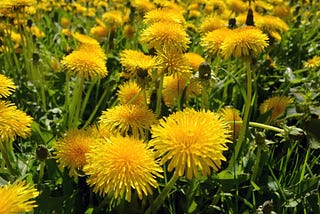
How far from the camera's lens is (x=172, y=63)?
1.63m

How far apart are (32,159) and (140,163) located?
813 mm

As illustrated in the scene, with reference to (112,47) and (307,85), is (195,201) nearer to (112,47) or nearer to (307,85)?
(307,85)

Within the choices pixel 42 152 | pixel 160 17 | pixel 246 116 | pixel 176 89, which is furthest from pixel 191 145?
pixel 160 17

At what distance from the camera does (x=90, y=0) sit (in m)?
4.83

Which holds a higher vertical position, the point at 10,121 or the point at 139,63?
the point at 139,63

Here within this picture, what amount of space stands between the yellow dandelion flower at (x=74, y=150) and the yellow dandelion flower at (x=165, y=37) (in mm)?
435

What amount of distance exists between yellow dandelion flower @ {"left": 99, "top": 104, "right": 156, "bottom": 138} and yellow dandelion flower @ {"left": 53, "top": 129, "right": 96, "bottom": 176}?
0.28 feet

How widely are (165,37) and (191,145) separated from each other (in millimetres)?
634

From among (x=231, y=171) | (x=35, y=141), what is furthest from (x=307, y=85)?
(x=35, y=141)

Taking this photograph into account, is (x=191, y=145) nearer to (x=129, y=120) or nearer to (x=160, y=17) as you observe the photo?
(x=129, y=120)

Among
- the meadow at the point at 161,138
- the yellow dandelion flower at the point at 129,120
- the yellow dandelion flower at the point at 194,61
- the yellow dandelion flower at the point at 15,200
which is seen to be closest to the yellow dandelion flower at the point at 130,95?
the meadow at the point at 161,138

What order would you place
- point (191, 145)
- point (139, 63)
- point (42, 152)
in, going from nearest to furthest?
point (191, 145) → point (42, 152) → point (139, 63)

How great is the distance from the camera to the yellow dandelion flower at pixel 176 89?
74.4 inches

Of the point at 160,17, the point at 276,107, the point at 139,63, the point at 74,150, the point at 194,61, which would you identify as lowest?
the point at 276,107
